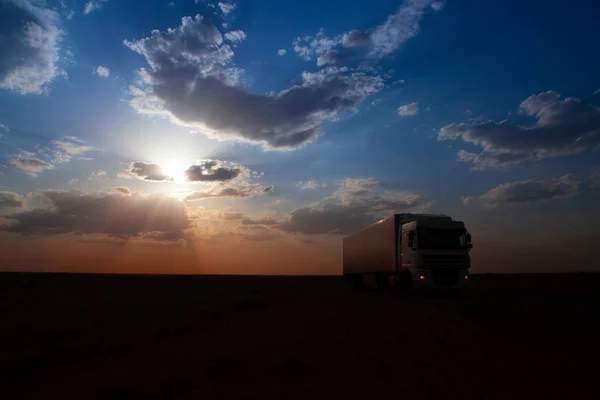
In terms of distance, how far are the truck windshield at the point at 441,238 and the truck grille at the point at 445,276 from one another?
53.3 inches

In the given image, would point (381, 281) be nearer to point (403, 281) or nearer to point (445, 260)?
point (403, 281)

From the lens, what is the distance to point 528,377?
7.80m

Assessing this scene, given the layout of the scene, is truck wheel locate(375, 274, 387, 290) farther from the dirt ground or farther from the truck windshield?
the dirt ground

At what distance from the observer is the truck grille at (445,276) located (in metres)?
25.6

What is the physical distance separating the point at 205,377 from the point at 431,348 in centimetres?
539

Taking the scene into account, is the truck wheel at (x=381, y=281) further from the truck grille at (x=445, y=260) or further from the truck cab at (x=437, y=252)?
the truck grille at (x=445, y=260)

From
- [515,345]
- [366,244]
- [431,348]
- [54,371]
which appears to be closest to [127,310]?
[54,371]

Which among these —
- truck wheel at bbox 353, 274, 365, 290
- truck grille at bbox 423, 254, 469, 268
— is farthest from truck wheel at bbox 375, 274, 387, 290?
truck grille at bbox 423, 254, 469, 268

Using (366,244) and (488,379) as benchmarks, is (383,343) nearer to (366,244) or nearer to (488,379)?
(488,379)

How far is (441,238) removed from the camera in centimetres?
2633

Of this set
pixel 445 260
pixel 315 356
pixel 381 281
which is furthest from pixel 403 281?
pixel 315 356

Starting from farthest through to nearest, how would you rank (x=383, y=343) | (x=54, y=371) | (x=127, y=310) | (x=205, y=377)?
(x=127, y=310)
(x=383, y=343)
(x=54, y=371)
(x=205, y=377)

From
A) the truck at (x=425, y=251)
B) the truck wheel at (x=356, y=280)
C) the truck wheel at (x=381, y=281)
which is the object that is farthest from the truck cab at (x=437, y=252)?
the truck wheel at (x=356, y=280)

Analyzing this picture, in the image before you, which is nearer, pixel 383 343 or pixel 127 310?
pixel 383 343
